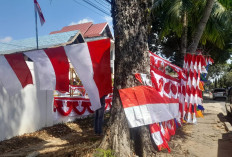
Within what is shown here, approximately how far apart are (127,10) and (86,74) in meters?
1.40

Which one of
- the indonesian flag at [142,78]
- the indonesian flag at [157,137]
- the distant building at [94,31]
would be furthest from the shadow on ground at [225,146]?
the distant building at [94,31]

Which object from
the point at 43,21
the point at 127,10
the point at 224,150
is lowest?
the point at 224,150

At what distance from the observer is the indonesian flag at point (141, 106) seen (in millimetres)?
3982

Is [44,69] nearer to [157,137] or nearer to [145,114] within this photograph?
[145,114]

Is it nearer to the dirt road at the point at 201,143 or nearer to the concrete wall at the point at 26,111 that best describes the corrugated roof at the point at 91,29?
the concrete wall at the point at 26,111

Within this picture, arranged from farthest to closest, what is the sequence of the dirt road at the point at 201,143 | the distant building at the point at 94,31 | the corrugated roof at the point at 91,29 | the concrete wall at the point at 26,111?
1. the corrugated roof at the point at 91,29
2. the distant building at the point at 94,31
3. the concrete wall at the point at 26,111
4. the dirt road at the point at 201,143

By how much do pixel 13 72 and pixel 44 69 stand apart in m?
0.63

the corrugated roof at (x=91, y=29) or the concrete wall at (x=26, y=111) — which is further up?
the corrugated roof at (x=91, y=29)

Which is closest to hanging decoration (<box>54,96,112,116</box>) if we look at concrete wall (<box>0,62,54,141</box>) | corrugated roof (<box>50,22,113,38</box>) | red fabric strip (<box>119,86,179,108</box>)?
concrete wall (<box>0,62,54,141</box>)

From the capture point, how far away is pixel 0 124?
20.0 ft

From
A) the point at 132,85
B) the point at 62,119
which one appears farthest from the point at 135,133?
the point at 62,119

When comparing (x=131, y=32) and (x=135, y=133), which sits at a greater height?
(x=131, y=32)

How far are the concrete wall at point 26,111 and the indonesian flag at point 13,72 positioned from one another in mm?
2024

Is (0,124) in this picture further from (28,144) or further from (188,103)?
(188,103)
